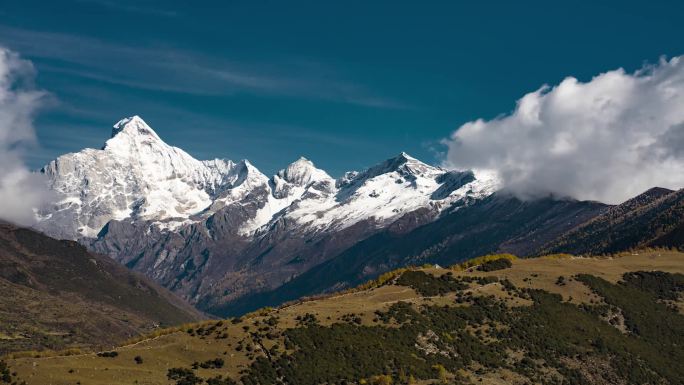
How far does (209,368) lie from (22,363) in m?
43.8

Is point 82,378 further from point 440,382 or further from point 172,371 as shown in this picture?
point 440,382

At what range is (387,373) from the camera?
650 ft

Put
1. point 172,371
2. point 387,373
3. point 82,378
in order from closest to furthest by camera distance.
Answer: point 82,378
point 172,371
point 387,373

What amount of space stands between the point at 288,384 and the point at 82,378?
4870 cm

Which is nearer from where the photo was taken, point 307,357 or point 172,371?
point 172,371

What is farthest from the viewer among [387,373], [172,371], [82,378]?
[387,373]

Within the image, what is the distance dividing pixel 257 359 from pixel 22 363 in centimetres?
5622

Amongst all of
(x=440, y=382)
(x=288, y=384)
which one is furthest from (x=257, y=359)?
(x=440, y=382)

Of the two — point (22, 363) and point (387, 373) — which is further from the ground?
point (22, 363)

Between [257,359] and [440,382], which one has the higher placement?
[257,359]

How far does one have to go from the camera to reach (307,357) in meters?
199

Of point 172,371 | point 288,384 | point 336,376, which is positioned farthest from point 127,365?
point 336,376

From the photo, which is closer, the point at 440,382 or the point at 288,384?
the point at 288,384

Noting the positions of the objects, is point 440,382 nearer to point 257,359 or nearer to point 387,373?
point 387,373
